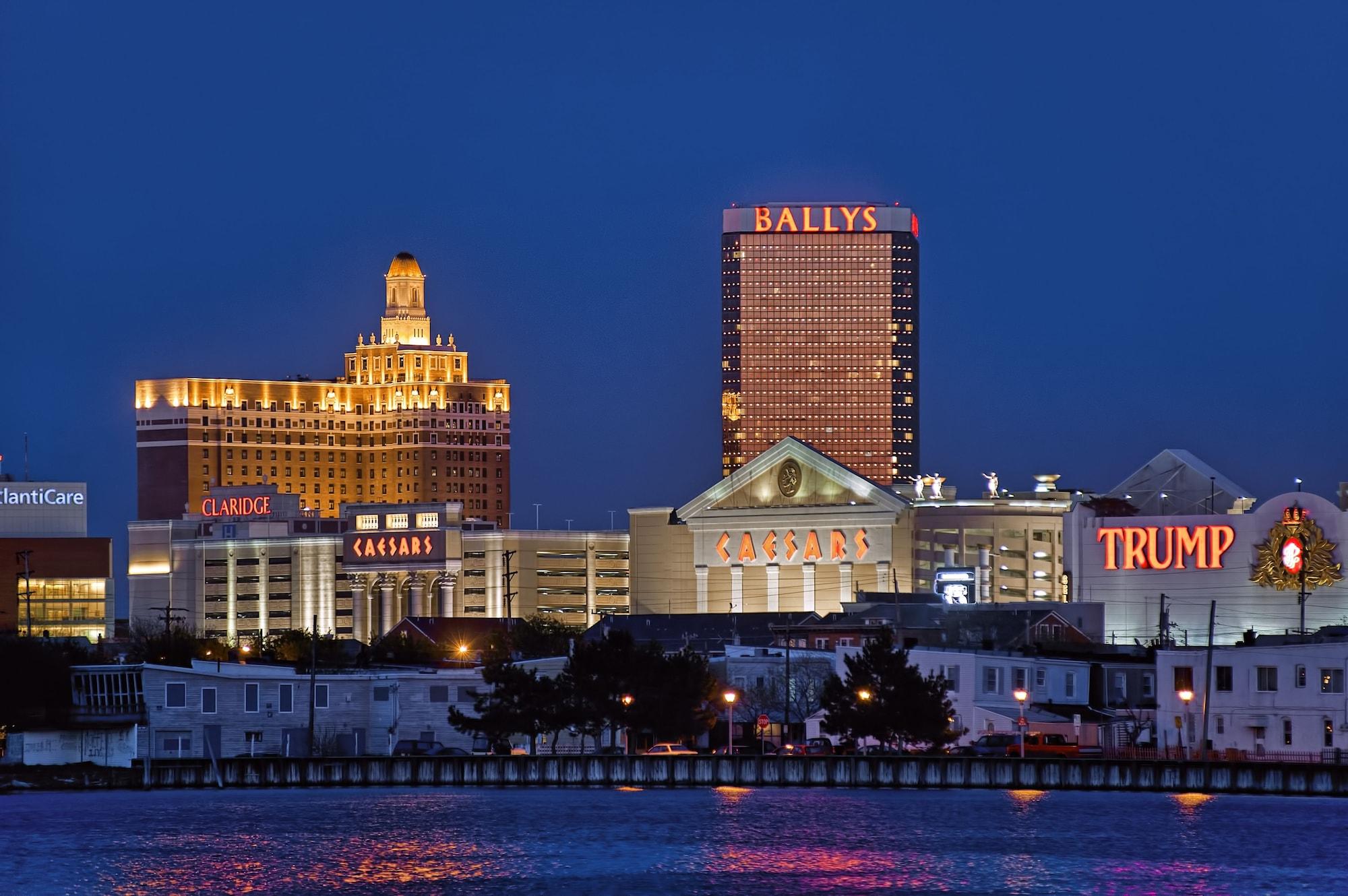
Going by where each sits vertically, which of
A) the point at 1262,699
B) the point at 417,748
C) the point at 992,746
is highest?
the point at 1262,699

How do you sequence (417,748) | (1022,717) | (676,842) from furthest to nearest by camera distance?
(417,748) < (1022,717) < (676,842)

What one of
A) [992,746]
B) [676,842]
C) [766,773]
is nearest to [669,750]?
[766,773]

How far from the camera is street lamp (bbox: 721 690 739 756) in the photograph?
15438 centimetres

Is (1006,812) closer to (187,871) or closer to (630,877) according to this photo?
(630,877)

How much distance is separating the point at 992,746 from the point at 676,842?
96.1 feet

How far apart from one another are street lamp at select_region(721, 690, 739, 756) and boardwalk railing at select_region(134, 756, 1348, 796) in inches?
128

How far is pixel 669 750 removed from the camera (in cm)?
15612

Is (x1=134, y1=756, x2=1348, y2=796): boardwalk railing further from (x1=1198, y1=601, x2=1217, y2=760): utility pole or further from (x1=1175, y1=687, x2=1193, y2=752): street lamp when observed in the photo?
(x1=1175, y1=687, x2=1193, y2=752): street lamp

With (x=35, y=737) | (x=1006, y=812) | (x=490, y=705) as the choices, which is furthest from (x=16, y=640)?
(x=1006, y=812)

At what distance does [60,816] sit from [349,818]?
14.0 m

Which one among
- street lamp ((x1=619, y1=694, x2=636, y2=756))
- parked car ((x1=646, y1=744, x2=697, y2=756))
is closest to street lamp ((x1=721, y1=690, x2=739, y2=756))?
parked car ((x1=646, y1=744, x2=697, y2=756))

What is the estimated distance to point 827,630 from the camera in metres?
200

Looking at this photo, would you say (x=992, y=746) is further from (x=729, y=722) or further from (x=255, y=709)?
(x=255, y=709)

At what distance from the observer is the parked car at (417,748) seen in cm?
15775
